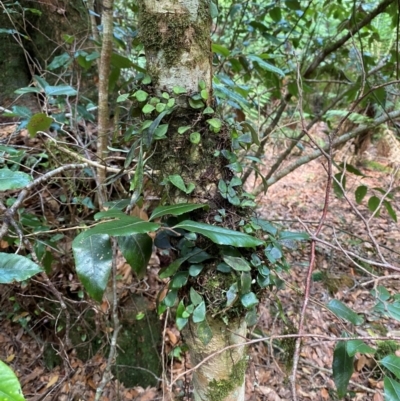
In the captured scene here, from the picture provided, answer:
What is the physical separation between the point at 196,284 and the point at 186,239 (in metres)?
0.13

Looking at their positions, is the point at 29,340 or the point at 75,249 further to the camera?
the point at 29,340

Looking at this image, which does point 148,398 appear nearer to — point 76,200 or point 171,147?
point 76,200

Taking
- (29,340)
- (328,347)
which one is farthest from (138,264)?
(328,347)

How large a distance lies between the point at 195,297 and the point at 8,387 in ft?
1.59

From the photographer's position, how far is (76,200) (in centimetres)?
143

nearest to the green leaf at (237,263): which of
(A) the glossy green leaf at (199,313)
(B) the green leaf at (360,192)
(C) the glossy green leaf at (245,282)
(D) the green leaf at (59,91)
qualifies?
(C) the glossy green leaf at (245,282)

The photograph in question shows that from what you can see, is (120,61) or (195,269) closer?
(195,269)

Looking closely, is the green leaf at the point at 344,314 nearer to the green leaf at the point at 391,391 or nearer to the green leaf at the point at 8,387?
the green leaf at the point at 391,391

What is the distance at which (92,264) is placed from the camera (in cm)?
57

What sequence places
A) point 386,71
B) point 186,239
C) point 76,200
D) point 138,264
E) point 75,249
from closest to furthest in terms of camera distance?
point 75,249, point 138,264, point 186,239, point 76,200, point 386,71

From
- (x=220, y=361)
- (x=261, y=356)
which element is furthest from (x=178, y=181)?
(x=261, y=356)

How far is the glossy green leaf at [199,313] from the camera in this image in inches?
29.9

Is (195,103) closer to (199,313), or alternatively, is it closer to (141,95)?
(141,95)

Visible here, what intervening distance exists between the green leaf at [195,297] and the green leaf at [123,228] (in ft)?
0.97
